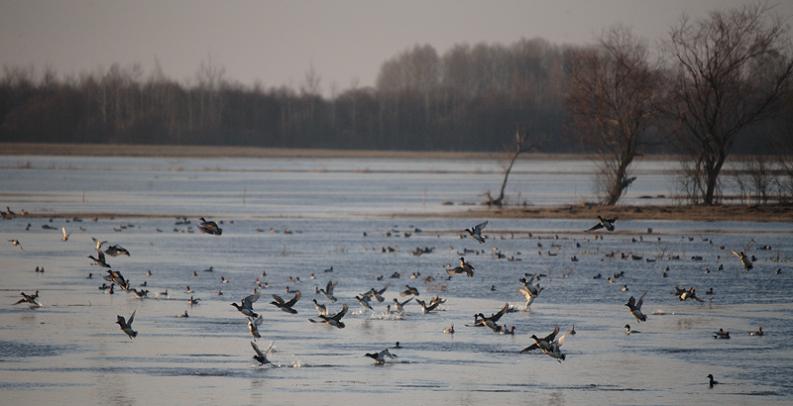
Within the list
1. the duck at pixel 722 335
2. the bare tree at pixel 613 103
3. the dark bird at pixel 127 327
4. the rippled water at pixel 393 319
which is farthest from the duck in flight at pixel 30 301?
the bare tree at pixel 613 103

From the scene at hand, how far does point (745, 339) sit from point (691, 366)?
7.24ft

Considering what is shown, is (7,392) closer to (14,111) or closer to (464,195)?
(464,195)

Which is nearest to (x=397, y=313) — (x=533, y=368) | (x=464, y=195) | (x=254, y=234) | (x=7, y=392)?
(x=533, y=368)

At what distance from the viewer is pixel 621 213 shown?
42.9 meters

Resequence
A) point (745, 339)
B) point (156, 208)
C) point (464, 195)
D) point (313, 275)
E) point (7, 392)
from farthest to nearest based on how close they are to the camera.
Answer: point (464, 195), point (156, 208), point (313, 275), point (745, 339), point (7, 392)

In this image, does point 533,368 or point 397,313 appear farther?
point 397,313

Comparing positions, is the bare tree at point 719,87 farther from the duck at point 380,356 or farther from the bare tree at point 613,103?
the duck at point 380,356

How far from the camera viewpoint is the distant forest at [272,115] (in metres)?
130

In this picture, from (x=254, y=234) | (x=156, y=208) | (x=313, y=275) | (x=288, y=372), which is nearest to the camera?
(x=288, y=372)

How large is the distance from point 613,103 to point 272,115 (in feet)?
325

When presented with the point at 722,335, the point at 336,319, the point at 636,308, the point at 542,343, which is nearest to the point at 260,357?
the point at 336,319

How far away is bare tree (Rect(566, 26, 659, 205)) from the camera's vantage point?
153 ft

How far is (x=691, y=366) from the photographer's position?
15.4 meters

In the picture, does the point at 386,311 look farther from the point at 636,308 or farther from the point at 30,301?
the point at 30,301
